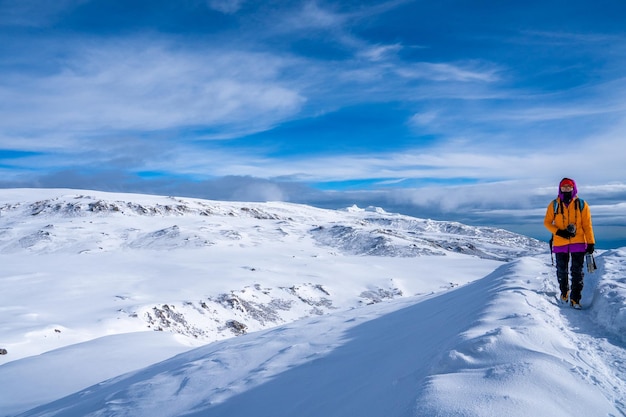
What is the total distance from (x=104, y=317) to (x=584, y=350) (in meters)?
23.2

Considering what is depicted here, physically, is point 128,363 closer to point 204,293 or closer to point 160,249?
point 204,293

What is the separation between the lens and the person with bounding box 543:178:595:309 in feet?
23.2

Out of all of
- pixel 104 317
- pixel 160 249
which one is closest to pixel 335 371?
pixel 104 317

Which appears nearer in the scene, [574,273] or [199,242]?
[574,273]

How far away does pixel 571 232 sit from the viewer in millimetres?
7133

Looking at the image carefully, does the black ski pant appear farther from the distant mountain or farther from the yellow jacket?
the distant mountain

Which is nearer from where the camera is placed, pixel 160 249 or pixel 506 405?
pixel 506 405

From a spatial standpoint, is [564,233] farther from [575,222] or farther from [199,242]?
[199,242]

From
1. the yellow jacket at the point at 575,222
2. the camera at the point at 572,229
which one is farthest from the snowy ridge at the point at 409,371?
the camera at the point at 572,229

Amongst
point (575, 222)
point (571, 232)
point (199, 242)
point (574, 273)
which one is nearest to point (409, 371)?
point (574, 273)

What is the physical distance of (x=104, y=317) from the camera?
22203 millimetres

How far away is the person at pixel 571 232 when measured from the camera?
7074mm

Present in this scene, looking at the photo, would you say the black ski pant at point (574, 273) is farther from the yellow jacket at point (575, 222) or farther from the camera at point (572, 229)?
the camera at point (572, 229)

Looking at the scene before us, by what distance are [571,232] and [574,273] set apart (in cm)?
71
